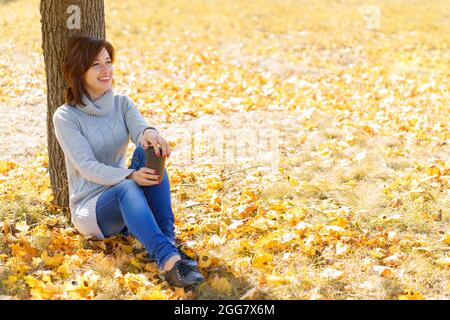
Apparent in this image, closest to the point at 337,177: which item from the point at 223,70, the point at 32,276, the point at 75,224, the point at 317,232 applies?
the point at 317,232

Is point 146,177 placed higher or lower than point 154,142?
lower

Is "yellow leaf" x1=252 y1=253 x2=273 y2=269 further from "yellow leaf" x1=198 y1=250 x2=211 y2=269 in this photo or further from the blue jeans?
the blue jeans

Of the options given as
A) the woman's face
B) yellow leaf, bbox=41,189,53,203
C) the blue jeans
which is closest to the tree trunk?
yellow leaf, bbox=41,189,53,203

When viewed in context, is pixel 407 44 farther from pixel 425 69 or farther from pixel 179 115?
pixel 179 115

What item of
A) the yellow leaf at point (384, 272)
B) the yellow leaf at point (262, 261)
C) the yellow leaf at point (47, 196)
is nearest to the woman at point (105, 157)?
the yellow leaf at point (262, 261)

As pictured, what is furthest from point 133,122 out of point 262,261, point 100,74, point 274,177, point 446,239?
point 446,239

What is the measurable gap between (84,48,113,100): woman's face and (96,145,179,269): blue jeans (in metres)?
0.43

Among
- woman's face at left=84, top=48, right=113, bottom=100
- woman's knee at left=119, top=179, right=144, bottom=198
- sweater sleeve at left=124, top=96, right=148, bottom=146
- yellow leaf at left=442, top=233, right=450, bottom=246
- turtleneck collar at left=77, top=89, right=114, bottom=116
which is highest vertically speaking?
woman's face at left=84, top=48, right=113, bottom=100

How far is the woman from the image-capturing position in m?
3.04

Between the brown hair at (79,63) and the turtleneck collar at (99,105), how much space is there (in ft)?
0.10

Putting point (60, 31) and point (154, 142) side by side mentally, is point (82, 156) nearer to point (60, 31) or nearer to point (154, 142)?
point (154, 142)

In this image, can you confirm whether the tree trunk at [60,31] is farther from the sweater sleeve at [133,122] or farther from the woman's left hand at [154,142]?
the woman's left hand at [154,142]

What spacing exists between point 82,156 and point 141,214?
550 mm

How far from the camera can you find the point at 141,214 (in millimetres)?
2969
